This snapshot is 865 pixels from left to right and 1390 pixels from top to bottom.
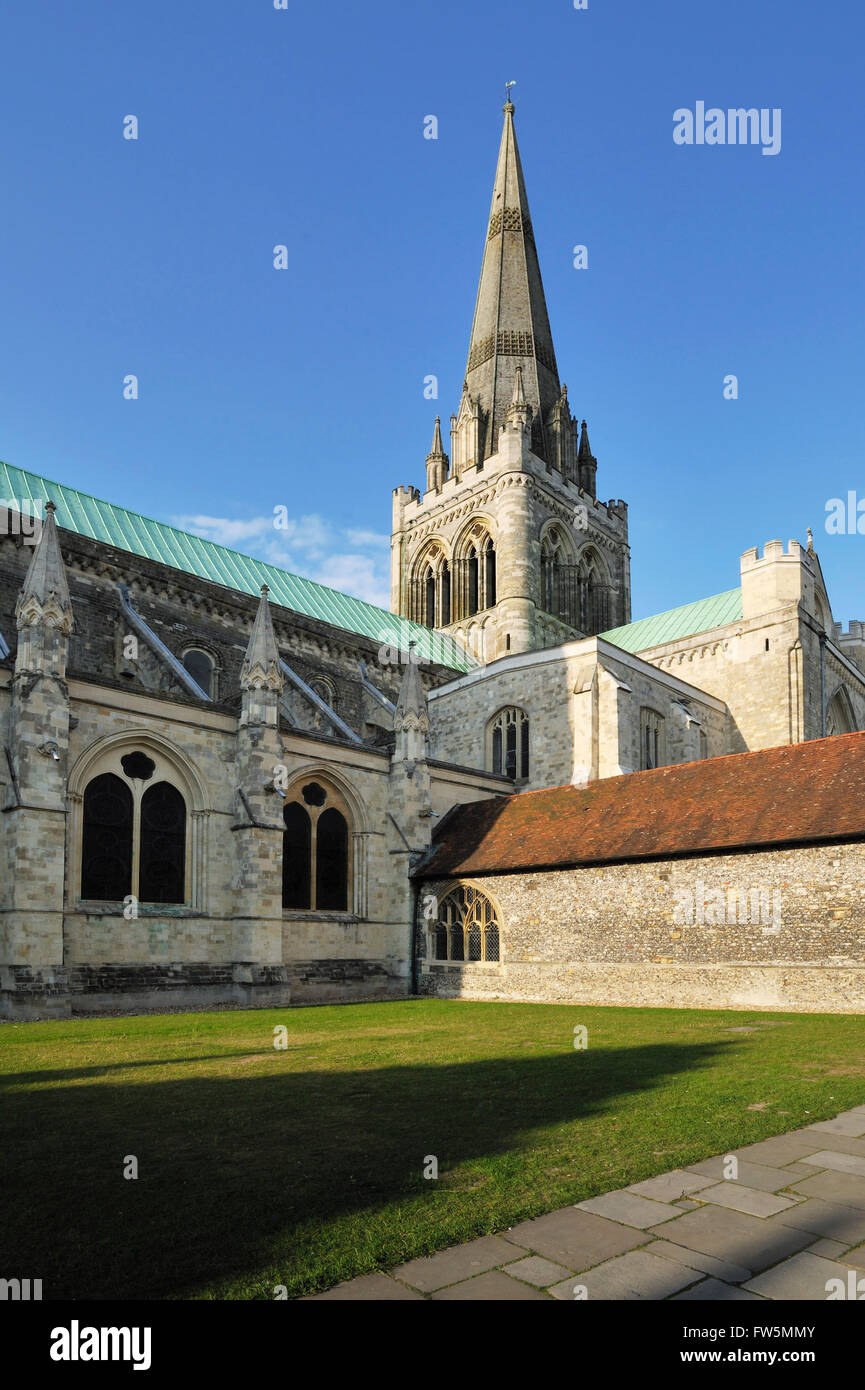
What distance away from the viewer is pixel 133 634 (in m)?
24.5

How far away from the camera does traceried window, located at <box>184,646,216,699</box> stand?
26906 millimetres

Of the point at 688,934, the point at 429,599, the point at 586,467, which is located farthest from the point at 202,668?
the point at 586,467

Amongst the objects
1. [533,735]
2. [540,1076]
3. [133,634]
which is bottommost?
[540,1076]

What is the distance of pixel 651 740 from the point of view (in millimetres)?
30734

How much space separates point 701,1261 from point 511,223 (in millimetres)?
53250

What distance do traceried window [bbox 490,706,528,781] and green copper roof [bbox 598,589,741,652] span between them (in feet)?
21.2

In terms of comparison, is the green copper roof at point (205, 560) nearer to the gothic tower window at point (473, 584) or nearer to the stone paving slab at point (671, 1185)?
the gothic tower window at point (473, 584)

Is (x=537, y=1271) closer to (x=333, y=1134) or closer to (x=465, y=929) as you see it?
(x=333, y=1134)

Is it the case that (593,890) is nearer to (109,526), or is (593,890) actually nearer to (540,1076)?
(540,1076)

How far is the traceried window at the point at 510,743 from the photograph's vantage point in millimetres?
30609

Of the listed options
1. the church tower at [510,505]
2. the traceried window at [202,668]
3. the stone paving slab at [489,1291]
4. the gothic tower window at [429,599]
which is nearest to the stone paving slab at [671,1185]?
the stone paving slab at [489,1291]

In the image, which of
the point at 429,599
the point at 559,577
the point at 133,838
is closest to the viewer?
the point at 133,838
